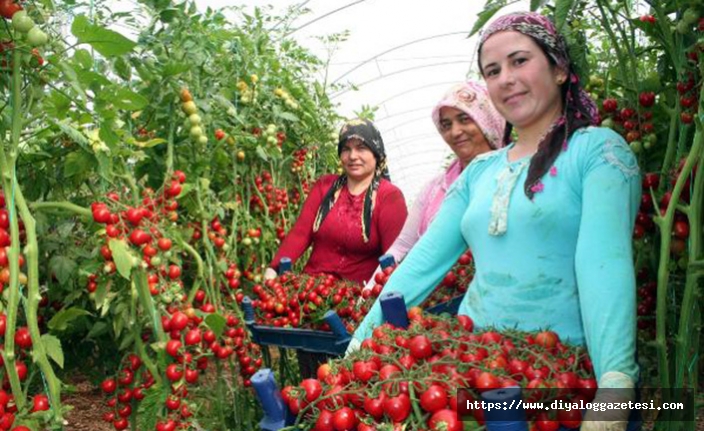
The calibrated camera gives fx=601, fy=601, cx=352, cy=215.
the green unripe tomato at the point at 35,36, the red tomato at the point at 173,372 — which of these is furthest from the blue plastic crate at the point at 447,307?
the green unripe tomato at the point at 35,36

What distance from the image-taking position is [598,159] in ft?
3.90

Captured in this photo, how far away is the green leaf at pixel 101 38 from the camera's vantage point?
1.34 m

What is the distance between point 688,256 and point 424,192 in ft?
4.54

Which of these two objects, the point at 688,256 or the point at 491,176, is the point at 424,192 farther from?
the point at 688,256

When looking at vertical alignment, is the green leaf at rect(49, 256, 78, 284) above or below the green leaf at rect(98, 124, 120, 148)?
below

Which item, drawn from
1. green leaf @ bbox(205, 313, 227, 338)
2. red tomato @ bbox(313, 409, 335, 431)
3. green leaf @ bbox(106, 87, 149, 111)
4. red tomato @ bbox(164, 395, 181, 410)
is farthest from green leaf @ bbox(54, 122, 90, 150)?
red tomato @ bbox(313, 409, 335, 431)

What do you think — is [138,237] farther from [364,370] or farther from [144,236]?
[364,370]

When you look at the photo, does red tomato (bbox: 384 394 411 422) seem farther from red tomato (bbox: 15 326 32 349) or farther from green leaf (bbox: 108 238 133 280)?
green leaf (bbox: 108 238 133 280)

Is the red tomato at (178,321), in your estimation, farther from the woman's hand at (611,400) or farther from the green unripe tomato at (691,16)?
the green unripe tomato at (691,16)

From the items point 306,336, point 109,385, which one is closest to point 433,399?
point 306,336

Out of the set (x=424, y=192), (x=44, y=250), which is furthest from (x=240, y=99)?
(x=44, y=250)

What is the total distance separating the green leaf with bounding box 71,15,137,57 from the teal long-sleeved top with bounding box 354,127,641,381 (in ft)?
2.75

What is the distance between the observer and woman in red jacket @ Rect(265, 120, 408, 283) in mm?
2873

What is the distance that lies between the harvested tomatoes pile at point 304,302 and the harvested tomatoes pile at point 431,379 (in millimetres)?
1238
